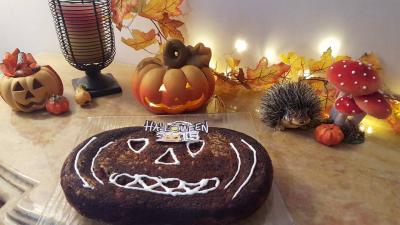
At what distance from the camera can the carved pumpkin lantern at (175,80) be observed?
0.85 m

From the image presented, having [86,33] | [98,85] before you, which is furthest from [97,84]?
[86,33]

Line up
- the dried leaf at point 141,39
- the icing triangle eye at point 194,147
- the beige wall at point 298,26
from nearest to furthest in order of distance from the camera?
the icing triangle eye at point 194,147 < the beige wall at point 298,26 < the dried leaf at point 141,39

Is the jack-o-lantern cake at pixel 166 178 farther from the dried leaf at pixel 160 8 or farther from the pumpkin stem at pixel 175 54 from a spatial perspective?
the dried leaf at pixel 160 8

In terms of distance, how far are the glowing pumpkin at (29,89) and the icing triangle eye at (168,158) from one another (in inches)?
17.2

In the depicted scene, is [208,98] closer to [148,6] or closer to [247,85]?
[247,85]

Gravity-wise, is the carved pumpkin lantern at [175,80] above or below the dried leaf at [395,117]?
above

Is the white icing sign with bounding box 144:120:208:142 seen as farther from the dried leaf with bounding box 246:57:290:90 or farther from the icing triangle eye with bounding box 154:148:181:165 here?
the dried leaf with bounding box 246:57:290:90

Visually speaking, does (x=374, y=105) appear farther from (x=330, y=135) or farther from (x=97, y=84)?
(x=97, y=84)

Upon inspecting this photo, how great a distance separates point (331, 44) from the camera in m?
0.96

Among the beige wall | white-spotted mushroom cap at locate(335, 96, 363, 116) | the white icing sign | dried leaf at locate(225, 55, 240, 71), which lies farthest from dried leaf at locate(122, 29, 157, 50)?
white-spotted mushroom cap at locate(335, 96, 363, 116)

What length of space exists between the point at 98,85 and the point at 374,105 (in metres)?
0.74

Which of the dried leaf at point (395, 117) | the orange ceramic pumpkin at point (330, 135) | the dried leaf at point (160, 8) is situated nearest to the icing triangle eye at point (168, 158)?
the orange ceramic pumpkin at point (330, 135)

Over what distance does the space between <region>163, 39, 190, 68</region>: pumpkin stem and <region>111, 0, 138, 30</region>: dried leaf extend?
204 millimetres

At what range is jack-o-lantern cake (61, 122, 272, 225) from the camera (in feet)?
1.79
